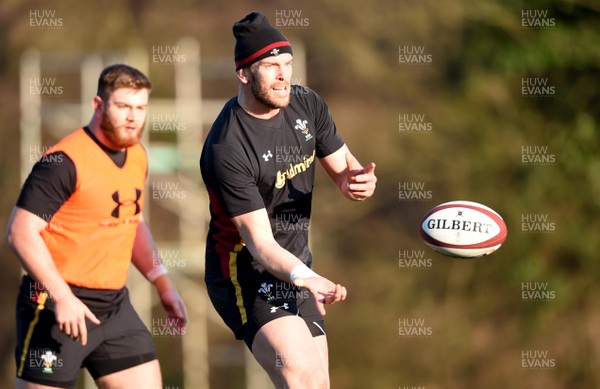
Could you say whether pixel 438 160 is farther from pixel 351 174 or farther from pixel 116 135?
pixel 116 135

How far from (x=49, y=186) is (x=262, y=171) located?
1.02 metres

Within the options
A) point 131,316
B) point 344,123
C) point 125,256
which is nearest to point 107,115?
point 125,256

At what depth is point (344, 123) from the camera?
1186 cm

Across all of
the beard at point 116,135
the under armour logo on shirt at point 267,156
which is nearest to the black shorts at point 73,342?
the beard at point 116,135

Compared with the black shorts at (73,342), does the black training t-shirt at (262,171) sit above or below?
above

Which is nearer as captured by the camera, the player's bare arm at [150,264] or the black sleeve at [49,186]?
the black sleeve at [49,186]

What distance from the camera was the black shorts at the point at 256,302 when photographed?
4.57 m

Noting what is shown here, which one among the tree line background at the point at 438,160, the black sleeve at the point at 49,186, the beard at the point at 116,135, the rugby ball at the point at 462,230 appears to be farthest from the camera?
the tree line background at the point at 438,160

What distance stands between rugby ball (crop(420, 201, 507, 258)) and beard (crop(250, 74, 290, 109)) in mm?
1344

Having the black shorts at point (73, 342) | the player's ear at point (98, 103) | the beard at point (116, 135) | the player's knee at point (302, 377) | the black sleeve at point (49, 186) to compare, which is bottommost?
the player's knee at point (302, 377)

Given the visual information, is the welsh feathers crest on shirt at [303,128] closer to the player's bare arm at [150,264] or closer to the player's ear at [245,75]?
the player's ear at [245,75]

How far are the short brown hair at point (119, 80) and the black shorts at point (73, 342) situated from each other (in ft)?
3.24

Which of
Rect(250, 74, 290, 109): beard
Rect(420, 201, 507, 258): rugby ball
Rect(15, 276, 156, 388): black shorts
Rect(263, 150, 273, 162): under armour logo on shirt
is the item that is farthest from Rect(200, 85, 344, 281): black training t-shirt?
Rect(420, 201, 507, 258): rugby ball

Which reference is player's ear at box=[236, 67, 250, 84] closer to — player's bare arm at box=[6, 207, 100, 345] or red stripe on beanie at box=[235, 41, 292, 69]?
red stripe on beanie at box=[235, 41, 292, 69]
